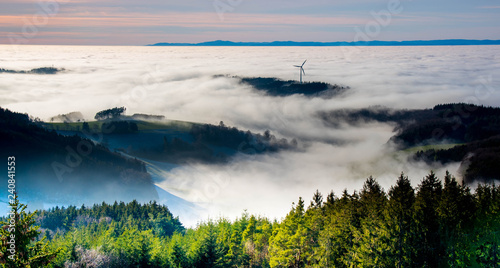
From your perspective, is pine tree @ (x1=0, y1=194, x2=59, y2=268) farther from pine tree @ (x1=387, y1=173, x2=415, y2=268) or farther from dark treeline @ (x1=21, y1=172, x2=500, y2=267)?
pine tree @ (x1=387, y1=173, x2=415, y2=268)

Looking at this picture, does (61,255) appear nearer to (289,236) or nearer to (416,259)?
(289,236)

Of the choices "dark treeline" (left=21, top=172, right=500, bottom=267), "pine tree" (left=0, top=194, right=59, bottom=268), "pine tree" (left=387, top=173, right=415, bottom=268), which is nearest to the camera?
"pine tree" (left=0, top=194, right=59, bottom=268)

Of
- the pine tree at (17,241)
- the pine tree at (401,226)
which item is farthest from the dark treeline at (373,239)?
the pine tree at (17,241)

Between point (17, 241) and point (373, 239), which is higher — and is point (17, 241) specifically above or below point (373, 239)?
above

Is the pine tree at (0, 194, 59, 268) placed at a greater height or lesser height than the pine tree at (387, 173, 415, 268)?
greater

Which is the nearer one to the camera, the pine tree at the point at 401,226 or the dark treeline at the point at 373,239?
the pine tree at the point at 401,226

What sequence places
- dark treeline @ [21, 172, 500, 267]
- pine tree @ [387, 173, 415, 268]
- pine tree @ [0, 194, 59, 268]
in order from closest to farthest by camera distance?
1. pine tree @ [0, 194, 59, 268]
2. pine tree @ [387, 173, 415, 268]
3. dark treeline @ [21, 172, 500, 267]

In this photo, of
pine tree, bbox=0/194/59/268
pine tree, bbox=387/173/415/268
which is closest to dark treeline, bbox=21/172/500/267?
pine tree, bbox=387/173/415/268

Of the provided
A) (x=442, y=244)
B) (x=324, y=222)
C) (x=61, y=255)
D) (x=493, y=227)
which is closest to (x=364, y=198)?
(x=324, y=222)

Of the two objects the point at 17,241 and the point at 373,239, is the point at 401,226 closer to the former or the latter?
the point at 373,239

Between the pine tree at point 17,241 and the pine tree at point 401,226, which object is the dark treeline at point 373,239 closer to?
the pine tree at point 401,226

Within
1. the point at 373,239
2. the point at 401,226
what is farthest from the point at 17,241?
the point at 401,226

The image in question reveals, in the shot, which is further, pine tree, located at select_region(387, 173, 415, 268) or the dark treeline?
the dark treeline
